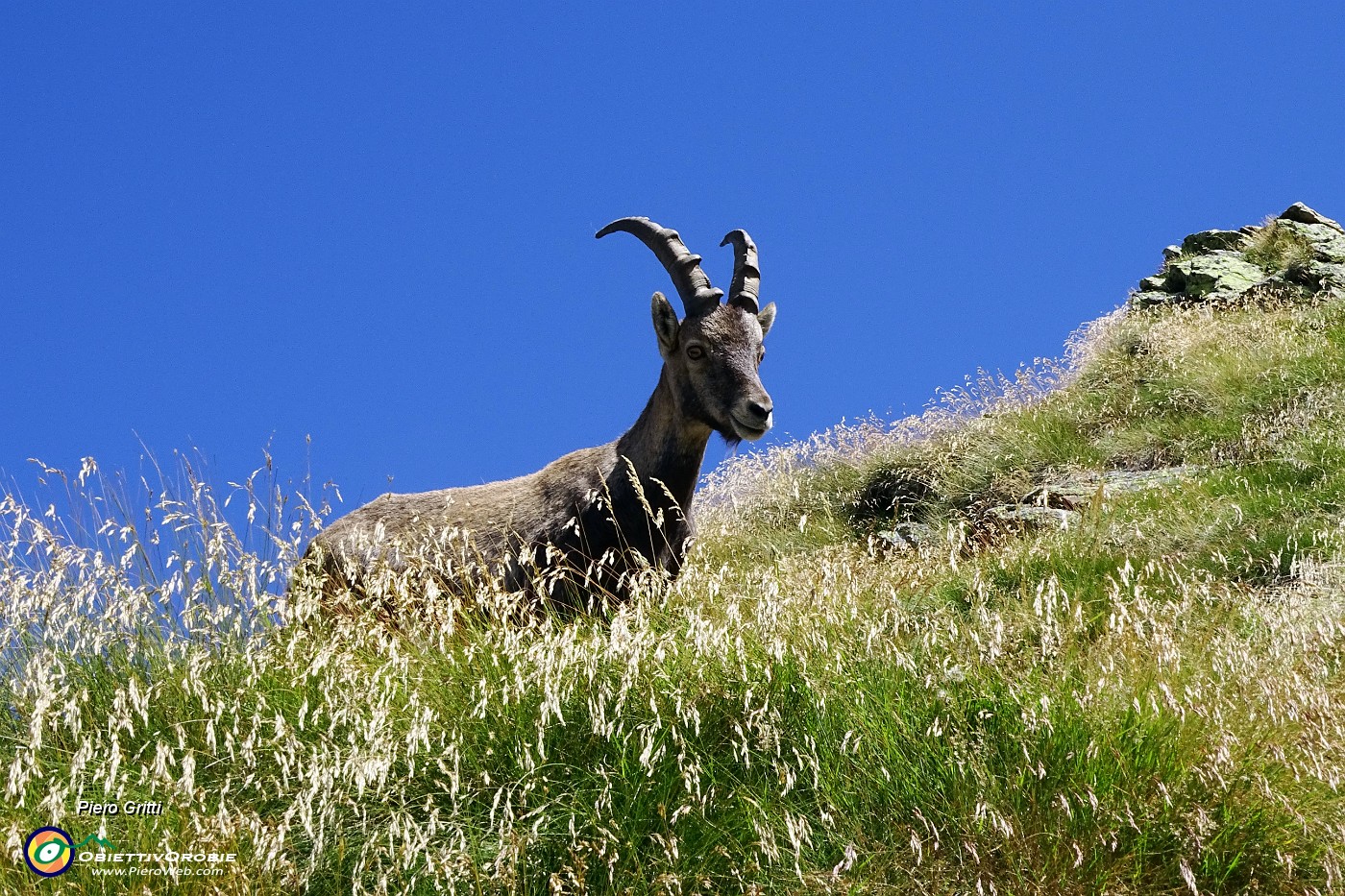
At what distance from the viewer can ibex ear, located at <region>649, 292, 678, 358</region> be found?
8.48m

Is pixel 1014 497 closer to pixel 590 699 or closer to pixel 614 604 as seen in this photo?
pixel 614 604

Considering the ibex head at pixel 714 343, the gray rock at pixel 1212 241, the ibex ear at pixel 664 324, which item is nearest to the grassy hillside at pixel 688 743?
the ibex head at pixel 714 343

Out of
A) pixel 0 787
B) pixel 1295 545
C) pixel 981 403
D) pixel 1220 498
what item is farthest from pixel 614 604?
pixel 981 403

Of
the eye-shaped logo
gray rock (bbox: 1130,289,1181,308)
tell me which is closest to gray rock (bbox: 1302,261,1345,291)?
gray rock (bbox: 1130,289,1181,308)

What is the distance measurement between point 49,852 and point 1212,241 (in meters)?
22.1

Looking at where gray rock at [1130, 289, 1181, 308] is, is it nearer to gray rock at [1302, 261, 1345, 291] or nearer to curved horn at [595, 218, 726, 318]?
gray rock at [1302, 261, 1345, 291]

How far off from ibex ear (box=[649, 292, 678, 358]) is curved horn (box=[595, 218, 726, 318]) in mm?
157

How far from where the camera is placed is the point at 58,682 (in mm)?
5359

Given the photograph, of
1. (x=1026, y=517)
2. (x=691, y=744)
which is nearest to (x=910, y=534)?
(x=1026, y=517)

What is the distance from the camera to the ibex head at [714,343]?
789cm

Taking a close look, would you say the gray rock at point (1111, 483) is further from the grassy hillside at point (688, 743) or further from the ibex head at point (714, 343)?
the grassy hillside at point (688, 743)

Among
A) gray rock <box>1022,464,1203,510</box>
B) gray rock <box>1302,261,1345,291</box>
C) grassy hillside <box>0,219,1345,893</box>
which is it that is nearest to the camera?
grassy hillside <box>0,219,1345,893</box>

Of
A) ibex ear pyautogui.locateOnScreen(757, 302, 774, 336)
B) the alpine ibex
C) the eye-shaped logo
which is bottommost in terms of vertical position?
the eye-shaped logo

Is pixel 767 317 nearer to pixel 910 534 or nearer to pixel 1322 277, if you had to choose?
pixel 910 534
